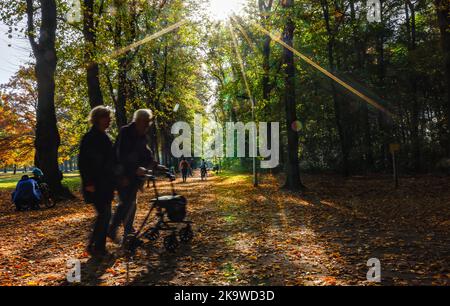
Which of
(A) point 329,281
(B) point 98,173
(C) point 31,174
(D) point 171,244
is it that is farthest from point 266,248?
(C) point 31,174

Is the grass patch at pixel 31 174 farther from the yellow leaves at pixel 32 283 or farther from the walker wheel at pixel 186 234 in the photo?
the yellow leaves at pixel 32 283

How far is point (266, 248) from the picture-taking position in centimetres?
647

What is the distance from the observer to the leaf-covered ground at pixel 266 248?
16.1 feet

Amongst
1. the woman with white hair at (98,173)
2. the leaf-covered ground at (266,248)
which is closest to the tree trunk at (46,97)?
the leaf-covered ground at (266,248)

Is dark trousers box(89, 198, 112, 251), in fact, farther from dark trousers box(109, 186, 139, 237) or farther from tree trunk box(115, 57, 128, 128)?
tree trunk box(115, 57, 128, 128)

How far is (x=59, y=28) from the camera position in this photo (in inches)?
813

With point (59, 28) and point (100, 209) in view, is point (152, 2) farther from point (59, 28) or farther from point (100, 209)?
point (100, 209)

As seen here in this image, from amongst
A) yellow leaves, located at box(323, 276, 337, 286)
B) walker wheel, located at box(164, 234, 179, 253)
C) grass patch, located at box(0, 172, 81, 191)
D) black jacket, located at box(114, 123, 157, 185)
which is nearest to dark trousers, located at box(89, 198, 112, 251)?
black jacket, located at box(114, 123, 157, 185)

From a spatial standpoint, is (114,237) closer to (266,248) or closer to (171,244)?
(171,244)

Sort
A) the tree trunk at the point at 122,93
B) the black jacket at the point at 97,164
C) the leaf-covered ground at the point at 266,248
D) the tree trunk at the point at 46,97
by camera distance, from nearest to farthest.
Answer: the leaf-covered ground at the point at 266,248
the black jacket at the point at 97,164
the tree trunk at the point at 46,97
the tree trunk at the point at 122,93

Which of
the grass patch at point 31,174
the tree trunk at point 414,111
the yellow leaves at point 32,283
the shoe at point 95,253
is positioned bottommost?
the grass patch at point 31,174

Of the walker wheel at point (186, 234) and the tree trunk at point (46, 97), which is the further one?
the tree trunk at point (46, 97)

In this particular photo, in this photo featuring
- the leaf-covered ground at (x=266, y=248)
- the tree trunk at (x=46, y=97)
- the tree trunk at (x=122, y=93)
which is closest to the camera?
the leaf-covered ground at (x=266, y=248)

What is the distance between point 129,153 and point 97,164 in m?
0.61
